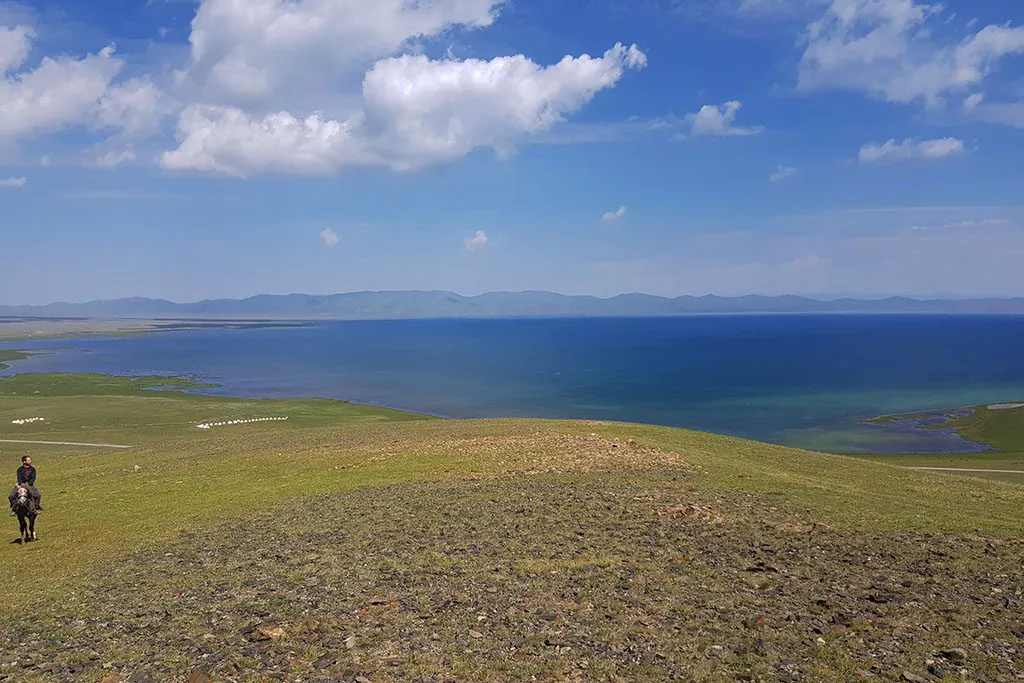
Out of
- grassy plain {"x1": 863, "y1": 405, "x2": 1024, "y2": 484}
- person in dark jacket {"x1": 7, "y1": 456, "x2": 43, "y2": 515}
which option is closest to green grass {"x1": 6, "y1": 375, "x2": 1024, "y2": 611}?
person in dark jacket {"x1": 7, "y1": 456, "x2": 43, "y2": 515}

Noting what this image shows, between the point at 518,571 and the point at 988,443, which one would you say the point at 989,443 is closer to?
the point at 988,443

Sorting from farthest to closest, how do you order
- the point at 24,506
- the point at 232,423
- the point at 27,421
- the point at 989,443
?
the point at 232,423
the point at 27,421
the point at 989,443
the point at 24,506

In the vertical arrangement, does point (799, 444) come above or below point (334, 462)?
below

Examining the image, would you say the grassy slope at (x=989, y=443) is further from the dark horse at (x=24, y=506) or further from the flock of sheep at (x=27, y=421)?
the flock of sheep at (x=27, y=421)

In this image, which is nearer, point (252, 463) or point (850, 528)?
point (850, 528)

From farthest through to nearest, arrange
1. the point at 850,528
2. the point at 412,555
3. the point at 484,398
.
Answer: the point at 484,398 < the point at 850,528 < the point at 412,555

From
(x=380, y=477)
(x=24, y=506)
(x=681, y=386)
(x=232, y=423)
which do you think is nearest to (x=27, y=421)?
(x=232, y=423)

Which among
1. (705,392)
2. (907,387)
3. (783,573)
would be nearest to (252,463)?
(783,573)

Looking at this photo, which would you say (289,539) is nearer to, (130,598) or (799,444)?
(130,598)
